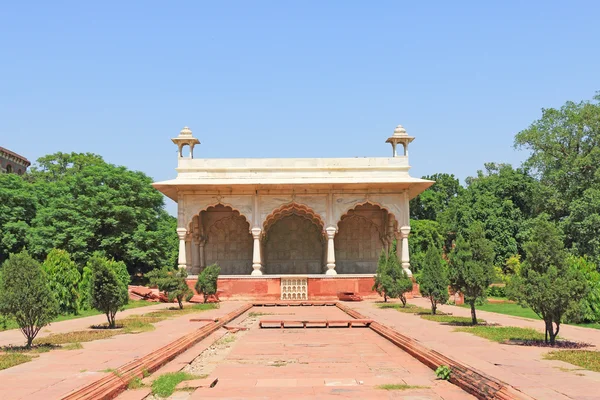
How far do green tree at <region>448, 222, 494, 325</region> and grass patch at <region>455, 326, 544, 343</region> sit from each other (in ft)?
3.03

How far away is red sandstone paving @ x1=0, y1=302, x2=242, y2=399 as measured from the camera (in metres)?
6.03

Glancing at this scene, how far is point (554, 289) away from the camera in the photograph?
31.3 ft

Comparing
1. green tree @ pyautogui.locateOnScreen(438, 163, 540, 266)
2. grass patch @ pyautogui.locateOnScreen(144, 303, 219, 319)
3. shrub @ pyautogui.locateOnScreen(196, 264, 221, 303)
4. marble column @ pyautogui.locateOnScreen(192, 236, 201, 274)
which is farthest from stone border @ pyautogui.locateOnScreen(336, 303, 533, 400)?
green tree @ pyautogui.locateOnScreen(438, 163, 540, 266)

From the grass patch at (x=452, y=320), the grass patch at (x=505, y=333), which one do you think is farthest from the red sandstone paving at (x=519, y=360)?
the grass patch at (x=452, y=320)

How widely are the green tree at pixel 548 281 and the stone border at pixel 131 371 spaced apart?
5380 millimetres

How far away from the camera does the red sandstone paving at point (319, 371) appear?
20.7ft

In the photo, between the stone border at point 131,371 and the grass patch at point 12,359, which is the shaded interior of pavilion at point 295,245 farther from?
the grass patch at point 12,359

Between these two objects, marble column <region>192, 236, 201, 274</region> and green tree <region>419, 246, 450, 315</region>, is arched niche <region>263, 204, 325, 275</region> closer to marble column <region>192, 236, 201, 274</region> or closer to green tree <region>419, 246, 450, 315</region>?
marble column <region>192, 236, 201, 274</region>

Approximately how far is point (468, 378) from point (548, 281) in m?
3.85

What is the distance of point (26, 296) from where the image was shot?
966 cm

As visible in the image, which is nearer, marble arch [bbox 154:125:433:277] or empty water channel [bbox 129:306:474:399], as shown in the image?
empty water channel [bbox 129:306:474:399]

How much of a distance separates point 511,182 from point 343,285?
700 inches

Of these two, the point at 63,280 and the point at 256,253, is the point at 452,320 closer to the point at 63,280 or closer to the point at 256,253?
the point at 63,280

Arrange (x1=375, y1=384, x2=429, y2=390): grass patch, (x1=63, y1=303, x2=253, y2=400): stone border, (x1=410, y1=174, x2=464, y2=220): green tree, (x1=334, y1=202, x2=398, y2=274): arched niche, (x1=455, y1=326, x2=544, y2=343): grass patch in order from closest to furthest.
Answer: (x1=63, y1=303, x2=253, y2=400): stone border, (x1=375, y1=384, x2=429, y2=390): grass patch, (x1=455, y1=326, x2=544, y2=343): grass patch, (x1=334, y1=202, x2=398, y2=274): arched niche, (x1=410, y1=174, x2=464, y2=220): green tree
